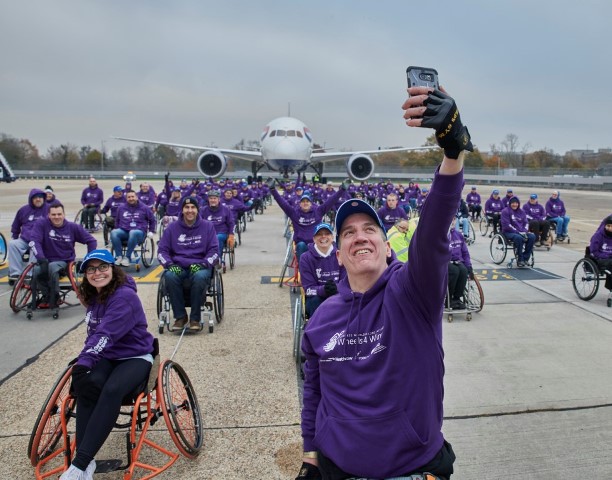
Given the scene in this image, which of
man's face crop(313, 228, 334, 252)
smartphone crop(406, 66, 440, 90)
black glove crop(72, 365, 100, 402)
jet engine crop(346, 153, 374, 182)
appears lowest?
black glove crop(72, 365, 100, 402)

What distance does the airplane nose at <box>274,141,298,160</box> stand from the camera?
78.1 ft

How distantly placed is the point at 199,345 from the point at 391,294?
426cm

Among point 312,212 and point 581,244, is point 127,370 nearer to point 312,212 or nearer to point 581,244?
point 312,212

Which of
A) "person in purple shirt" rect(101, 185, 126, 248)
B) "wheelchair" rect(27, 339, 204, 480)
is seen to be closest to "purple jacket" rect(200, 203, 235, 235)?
"person in purple shirt" rect(101, 185, 126, 248)

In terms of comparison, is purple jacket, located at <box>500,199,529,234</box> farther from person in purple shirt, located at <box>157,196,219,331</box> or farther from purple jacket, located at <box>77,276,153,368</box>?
purple jacket, located at <box>77,276,153,368</box>

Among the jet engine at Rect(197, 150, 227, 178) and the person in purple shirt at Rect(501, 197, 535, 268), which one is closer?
the person in purple shirt at Rect(501, 197, 535, 268)

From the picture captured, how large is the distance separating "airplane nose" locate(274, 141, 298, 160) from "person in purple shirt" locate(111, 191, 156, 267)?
14896 mm

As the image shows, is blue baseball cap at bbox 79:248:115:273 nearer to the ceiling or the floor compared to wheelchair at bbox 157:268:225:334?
nearer to the ceiling

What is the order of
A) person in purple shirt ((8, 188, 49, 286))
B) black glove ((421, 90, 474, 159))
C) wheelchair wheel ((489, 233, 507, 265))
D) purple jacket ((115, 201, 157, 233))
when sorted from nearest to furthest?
black glove ((421, 90, 474, 159))
person in purple shirt ((8, 188, 49, 286))
purple jacket ((115, 201, 157, 233))
wheelchair wheel ((489, 233, 507, 265))

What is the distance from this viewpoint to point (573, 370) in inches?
182

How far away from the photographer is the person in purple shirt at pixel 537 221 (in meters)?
12.4

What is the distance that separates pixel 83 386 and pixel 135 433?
0.52 m

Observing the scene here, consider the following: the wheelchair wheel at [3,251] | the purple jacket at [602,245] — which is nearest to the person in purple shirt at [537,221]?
the purple jacket at [602,245]

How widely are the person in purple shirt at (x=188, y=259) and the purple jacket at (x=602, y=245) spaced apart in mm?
5736
